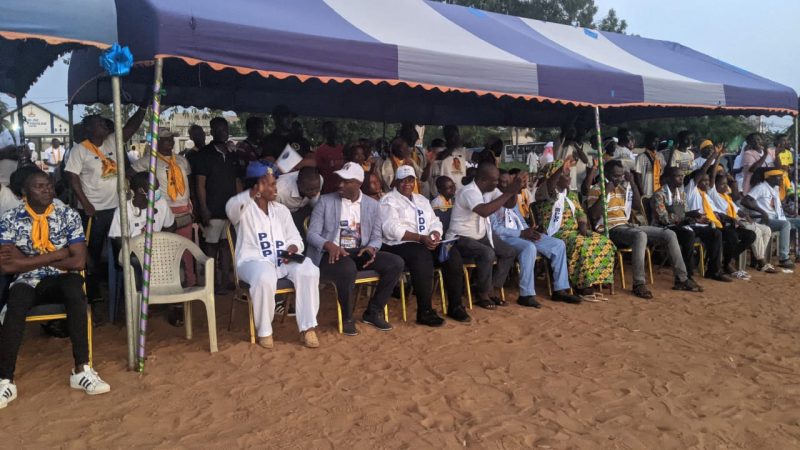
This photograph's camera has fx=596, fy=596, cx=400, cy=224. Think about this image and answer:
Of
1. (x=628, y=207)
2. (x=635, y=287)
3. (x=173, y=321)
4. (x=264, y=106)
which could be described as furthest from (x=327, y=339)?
(x=264, y=106)

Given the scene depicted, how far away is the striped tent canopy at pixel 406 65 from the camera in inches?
161

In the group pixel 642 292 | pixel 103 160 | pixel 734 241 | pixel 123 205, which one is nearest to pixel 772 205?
pixel 734 241

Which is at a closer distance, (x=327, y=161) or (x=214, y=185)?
(x=214, y=185)

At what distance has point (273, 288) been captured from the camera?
4.46 m

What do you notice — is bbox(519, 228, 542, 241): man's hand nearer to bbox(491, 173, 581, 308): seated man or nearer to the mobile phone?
bbox(491, 173, 581, 308): seated man

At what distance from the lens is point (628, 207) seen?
712 cm

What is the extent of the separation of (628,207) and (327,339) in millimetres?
4212

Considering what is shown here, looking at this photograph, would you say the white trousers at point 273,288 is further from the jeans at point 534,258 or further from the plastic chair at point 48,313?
the jeans at point 534,258

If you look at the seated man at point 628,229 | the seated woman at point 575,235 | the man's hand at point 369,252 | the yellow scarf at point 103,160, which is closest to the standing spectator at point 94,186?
the yellow scarf at point 103,160

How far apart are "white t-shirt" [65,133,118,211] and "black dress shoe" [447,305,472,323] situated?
3.11m

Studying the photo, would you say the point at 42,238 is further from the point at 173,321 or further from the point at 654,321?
the point at 654,321

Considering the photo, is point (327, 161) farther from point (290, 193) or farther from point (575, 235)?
point (575, 235)

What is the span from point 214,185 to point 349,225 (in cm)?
162

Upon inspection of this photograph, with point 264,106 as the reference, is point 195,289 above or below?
below
